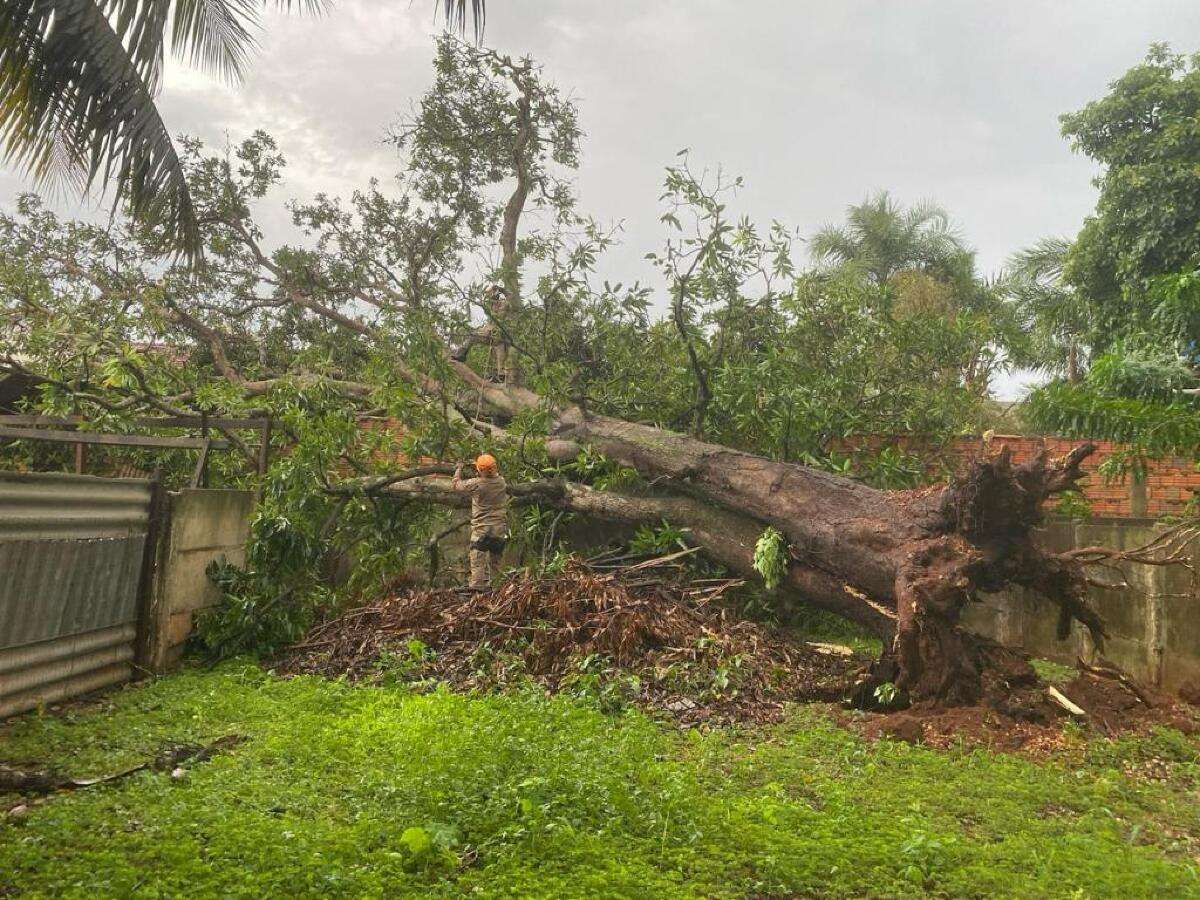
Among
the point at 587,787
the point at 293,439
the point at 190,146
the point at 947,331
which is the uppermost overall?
the point at 190,146

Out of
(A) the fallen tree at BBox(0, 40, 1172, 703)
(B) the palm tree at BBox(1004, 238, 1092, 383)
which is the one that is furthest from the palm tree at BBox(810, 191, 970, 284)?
(A) the fallen tree at BBox(0, 40, 1172, 703)

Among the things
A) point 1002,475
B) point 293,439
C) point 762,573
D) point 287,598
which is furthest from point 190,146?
point 1002,475

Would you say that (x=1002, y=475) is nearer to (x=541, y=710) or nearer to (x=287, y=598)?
(x=541, y=710)

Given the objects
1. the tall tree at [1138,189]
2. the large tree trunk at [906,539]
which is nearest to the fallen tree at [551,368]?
the large tree trunk at [906,539]

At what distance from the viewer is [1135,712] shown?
5238 millimetres

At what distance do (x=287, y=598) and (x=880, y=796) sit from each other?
469 centimetres

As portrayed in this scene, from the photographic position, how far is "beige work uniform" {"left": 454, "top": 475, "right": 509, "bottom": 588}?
→ 732 centimetres

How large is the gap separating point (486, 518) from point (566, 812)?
4161mm

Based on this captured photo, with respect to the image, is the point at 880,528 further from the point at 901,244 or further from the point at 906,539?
the point at 901,244

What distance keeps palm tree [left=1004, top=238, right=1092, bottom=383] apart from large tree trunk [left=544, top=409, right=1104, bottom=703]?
797 cm

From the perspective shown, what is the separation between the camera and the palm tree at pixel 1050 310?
1452 cm

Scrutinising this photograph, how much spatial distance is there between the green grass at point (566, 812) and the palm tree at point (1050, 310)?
421 inches

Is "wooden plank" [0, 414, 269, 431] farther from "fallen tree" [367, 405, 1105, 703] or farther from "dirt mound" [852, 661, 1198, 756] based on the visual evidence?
A: "dirt mound" [852, 661, 1198, 756]

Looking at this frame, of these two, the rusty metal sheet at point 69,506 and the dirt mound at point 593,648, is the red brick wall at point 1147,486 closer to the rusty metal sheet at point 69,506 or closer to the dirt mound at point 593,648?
the dirt mound at point 593,648
